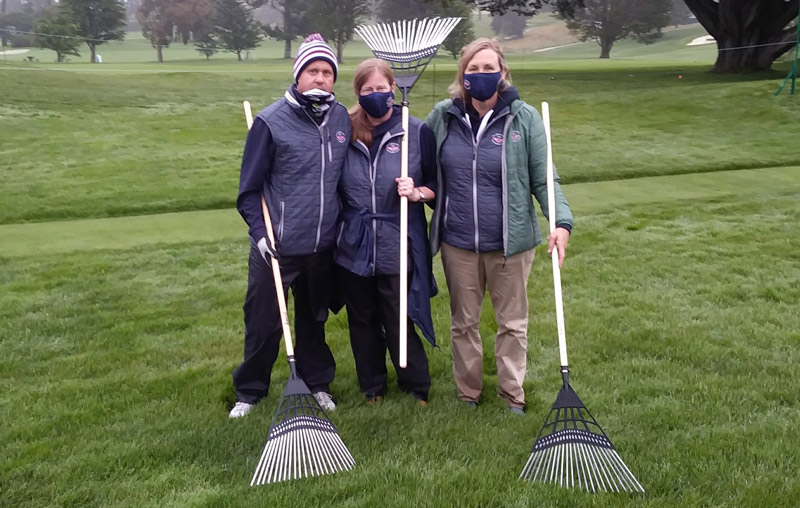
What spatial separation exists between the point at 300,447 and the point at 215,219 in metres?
5.91

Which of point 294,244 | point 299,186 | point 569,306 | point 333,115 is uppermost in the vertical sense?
point 333,115

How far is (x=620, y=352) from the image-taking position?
4504 millimetres

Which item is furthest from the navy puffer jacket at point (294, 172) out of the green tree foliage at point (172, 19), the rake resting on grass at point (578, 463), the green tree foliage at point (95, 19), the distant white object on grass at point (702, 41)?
the distant white object on grass at point (702, 41)

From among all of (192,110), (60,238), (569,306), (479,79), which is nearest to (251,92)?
(192,110)

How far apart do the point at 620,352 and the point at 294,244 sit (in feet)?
7.45

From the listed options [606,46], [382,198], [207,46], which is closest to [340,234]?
[382,198]

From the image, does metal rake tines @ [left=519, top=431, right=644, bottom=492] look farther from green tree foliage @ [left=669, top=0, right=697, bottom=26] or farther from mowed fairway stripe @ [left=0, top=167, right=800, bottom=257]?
green tree foliage @ [left=669, top=0, right=697, bottom=26]

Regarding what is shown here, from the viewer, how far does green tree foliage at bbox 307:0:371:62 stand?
130 feet

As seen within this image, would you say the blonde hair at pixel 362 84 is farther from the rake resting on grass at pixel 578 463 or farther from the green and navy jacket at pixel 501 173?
the rake resting on grass at pixel 578 463

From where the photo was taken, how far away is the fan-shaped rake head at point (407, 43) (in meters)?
3.64

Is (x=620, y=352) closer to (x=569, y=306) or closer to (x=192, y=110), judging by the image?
(x=569, y=306)

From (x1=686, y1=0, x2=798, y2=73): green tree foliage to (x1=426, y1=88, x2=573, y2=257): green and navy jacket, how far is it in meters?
23.7

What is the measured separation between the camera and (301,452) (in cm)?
314

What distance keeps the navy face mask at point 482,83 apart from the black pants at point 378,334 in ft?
3.18
